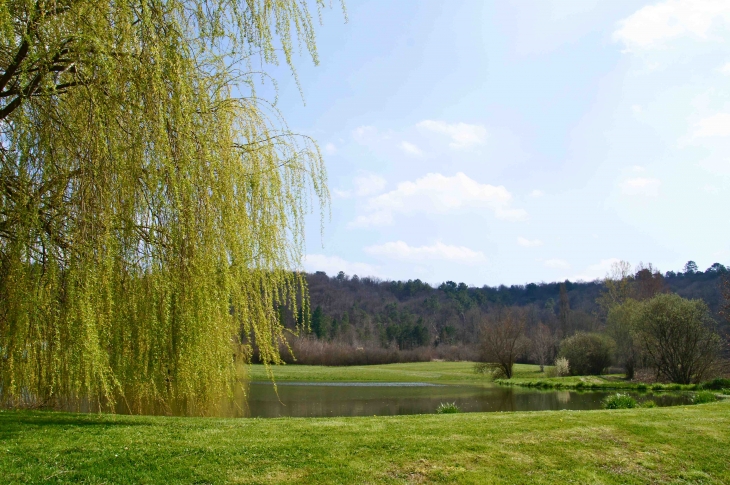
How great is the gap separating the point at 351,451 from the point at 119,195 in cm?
370

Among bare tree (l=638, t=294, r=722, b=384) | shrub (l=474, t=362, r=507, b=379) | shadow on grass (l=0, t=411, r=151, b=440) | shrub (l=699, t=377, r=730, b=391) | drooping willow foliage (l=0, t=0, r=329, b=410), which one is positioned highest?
drooping willow foliage (l=0, t=0, r=329, b=410)

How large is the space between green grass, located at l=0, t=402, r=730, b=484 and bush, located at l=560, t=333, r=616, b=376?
30.3 metres

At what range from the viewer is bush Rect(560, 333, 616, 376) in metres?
35.9

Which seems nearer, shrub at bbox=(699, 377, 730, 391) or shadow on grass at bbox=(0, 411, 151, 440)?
shadow on grass at bbox=(0, 411, 151, 440)

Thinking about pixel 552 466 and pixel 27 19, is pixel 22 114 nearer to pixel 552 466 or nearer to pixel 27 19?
pixel 27 19

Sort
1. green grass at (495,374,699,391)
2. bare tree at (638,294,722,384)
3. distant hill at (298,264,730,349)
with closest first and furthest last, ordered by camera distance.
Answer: green grass at (495,374,699,391) < bare tree at (638,294,722,384) < distant hill at (298,264,730,349)

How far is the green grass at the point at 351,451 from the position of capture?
16.3ft

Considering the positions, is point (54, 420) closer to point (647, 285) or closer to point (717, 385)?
point (717, 385)

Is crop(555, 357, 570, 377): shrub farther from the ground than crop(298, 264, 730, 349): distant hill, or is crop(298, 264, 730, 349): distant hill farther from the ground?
crop(298, 264, 730, 349): distant hill

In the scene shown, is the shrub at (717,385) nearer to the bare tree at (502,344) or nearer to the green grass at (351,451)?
the bare tree at (502,344)

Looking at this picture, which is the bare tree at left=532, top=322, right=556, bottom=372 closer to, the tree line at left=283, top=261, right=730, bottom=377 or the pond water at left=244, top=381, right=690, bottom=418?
the tree line at left=283, top=261, right=730, bottom=377

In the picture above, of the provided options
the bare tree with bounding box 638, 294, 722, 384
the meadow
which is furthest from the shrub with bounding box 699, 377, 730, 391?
the meadow

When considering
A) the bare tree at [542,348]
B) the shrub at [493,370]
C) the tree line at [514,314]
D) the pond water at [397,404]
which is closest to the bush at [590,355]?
the tree line at [514,314]

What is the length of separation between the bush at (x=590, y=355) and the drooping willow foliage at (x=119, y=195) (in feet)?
116
